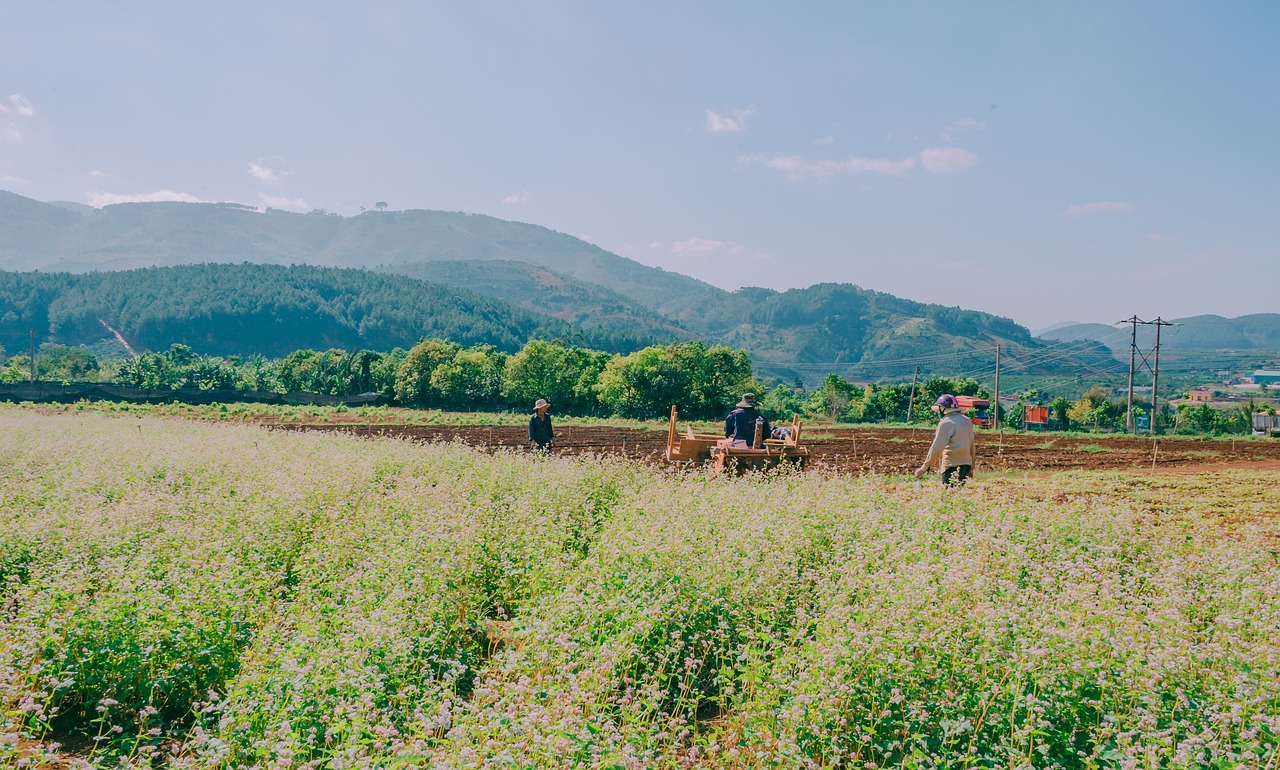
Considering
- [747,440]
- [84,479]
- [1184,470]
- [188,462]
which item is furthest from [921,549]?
[1184,470]

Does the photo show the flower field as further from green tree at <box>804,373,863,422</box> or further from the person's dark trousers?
green tree at <box>804,373,863,422</box>

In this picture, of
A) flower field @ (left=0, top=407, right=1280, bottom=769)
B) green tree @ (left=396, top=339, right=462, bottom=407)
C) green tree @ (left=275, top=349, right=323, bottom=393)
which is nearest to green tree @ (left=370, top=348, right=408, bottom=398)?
green tree @ (left=275, top=349, right=323, bottom=393)

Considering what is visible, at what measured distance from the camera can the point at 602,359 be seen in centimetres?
7750

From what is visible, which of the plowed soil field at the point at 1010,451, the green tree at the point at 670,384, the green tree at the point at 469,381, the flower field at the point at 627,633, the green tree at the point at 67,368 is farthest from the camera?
the green tree at the point at 67,368

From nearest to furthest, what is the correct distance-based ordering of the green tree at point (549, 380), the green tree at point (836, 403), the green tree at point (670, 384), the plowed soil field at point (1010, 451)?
the plowed soil field at point (1010, 451), the green tree at point (670, 384), the green tree at point (549, 380), the green tree at point (836, 403)

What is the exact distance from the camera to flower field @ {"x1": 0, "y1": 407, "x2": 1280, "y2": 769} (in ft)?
12.7

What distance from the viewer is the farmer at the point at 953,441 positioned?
1025cm

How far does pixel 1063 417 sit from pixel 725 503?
71.1m

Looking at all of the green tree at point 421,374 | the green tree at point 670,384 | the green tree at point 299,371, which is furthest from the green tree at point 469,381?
the green tree at point 299,371

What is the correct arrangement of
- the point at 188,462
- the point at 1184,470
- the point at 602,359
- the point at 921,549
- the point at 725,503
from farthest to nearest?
the point at 602,359, the point at 1184,470, the point at 188,462, the point at 725,503, the point at 921,549

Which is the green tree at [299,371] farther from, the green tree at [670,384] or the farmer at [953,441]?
the farmer at [953,441]

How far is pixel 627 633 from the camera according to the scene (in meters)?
4.73

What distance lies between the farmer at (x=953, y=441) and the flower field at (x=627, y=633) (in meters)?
0.91

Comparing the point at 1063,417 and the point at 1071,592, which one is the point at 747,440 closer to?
the point at 1071,592
